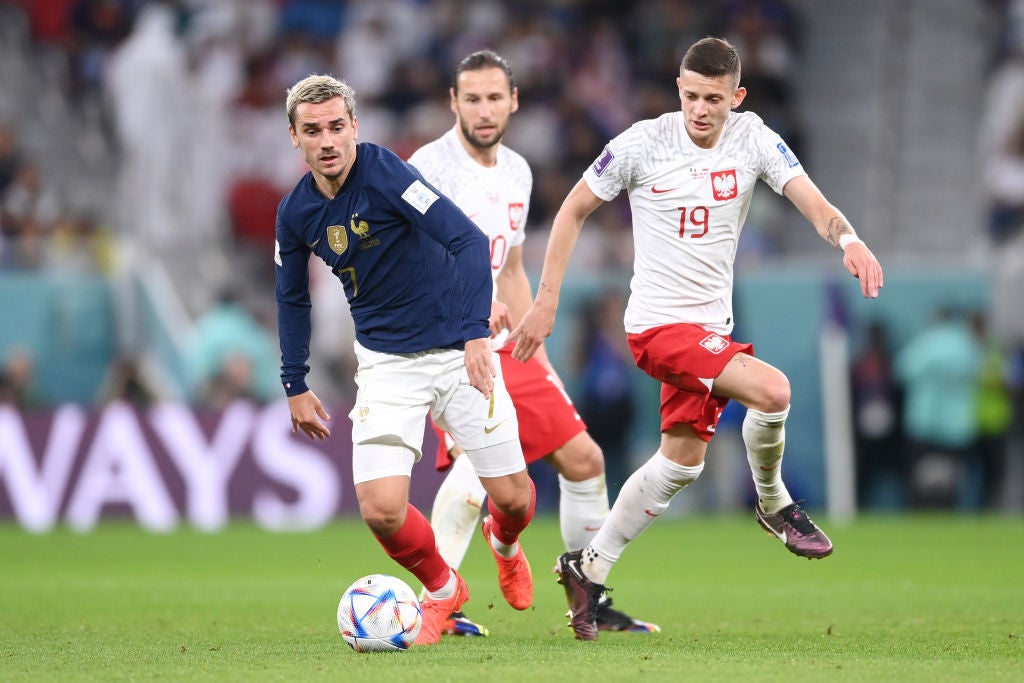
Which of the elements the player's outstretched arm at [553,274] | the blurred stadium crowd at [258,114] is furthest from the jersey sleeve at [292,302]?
the blurred stadium crowd at [258,114]

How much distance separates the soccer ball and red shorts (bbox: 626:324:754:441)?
5.35 feet

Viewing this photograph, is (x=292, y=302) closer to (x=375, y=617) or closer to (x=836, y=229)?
(x=375, y=617)

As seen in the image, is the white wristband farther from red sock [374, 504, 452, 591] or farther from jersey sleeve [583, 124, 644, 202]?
red sock [374, 504, 452, 591]

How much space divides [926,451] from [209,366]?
24.1ft

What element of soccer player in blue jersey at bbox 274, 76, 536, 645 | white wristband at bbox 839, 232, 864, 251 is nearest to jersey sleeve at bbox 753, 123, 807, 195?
white wristband at bbox 839, 232, 864, 251

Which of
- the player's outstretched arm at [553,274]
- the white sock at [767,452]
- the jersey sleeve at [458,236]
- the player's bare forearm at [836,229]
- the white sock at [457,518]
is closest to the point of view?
the jersey sleeve at [458,236]

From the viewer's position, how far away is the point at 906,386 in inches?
666

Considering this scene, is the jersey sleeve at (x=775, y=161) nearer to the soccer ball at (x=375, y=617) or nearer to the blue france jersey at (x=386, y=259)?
the blue france jersey at (x=386, y=259)

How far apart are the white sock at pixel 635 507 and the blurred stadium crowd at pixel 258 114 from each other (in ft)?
29.0

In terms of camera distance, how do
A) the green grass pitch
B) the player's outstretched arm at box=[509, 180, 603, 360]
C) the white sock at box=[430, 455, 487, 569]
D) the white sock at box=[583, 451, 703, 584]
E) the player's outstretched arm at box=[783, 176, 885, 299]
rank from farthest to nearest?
the white sock at box=[430, 455, 487, 569] < the white sock at box=[583, 451, 703, 584] < the player's outstretched arm at box=[509, 180, 603, 360] < the player's outstretched arm at box=[783, 176, 885, 299] < the green grass pitch

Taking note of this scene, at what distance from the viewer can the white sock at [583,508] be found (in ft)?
28.5

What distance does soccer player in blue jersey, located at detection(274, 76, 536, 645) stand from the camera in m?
7.33

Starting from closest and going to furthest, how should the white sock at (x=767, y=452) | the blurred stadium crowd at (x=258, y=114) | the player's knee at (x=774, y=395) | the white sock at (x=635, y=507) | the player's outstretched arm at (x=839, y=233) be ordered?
the player's outstretched arm at (x=839, y=233), the player's knee at (x=774, y=395), the white sock at (x=767, y=452), the white sock at (x=635, y=507), the blurred stadium crowd at (x=258, y=114)

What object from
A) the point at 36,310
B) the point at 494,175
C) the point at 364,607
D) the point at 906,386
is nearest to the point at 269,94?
the point at 36,310
